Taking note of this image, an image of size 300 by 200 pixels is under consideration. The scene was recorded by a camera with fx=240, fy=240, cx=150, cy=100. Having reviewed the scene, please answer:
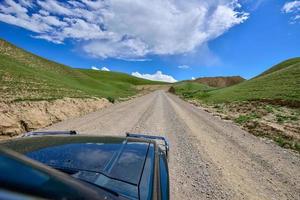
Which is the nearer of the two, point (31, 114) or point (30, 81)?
point (31, 114)

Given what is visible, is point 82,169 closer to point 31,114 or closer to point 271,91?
point 31,114

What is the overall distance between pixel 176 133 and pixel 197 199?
19.9 feet

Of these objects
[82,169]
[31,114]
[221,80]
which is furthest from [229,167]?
[221,80]

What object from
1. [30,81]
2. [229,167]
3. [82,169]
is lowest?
[229,167]

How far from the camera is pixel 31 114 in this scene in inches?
468

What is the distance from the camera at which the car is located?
967 mm

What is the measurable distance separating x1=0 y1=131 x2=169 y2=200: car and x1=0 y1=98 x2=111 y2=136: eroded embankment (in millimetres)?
8379

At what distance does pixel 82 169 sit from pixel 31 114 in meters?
11.2

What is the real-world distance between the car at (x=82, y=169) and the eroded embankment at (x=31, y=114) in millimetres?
8379

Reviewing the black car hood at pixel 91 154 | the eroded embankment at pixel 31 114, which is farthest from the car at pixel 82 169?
the eroded embankment at pixel 31 114

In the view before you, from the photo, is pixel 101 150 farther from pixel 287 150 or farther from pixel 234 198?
pixel 287 150

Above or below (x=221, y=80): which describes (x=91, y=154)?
below

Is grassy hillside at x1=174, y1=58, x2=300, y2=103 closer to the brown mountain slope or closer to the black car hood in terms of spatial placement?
the black car hood

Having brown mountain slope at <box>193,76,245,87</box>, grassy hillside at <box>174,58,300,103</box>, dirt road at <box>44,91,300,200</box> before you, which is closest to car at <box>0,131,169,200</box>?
dirt road at <box>44,91,300,200</box>
